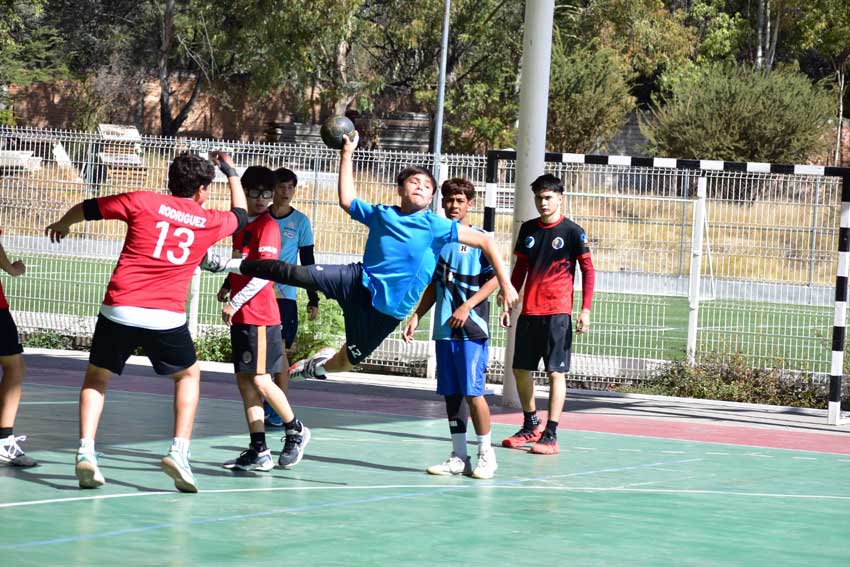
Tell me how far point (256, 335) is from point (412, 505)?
1688 millimetres

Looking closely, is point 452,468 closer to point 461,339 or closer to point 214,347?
point 461,339

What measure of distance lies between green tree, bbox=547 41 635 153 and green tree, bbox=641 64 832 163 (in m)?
3.63

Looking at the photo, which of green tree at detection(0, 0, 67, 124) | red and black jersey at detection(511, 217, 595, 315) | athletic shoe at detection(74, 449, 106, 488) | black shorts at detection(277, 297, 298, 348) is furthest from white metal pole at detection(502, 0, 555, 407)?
green tree at detection(0, 0, 67, 124)

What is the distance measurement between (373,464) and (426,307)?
49.0 inches

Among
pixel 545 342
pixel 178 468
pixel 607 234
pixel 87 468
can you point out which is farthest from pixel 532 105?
pixel 87 468

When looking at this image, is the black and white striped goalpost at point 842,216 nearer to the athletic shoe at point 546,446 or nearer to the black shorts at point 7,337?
the athletic shoe at point 546,446

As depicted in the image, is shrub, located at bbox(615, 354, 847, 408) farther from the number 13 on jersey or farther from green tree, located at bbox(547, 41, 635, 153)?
green tree, located at bbox(547, 41, 635, 153)

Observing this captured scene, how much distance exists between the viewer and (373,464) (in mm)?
9852

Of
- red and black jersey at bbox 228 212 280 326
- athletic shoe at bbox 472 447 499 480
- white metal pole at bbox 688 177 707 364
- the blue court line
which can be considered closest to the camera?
the blue court line

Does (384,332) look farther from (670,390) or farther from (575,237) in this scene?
(670,390)

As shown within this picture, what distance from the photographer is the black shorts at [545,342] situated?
10.8 m

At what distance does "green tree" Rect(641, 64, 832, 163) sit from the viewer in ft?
164

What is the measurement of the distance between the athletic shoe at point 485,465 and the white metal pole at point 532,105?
13.9ft

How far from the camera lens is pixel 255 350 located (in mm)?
9117
